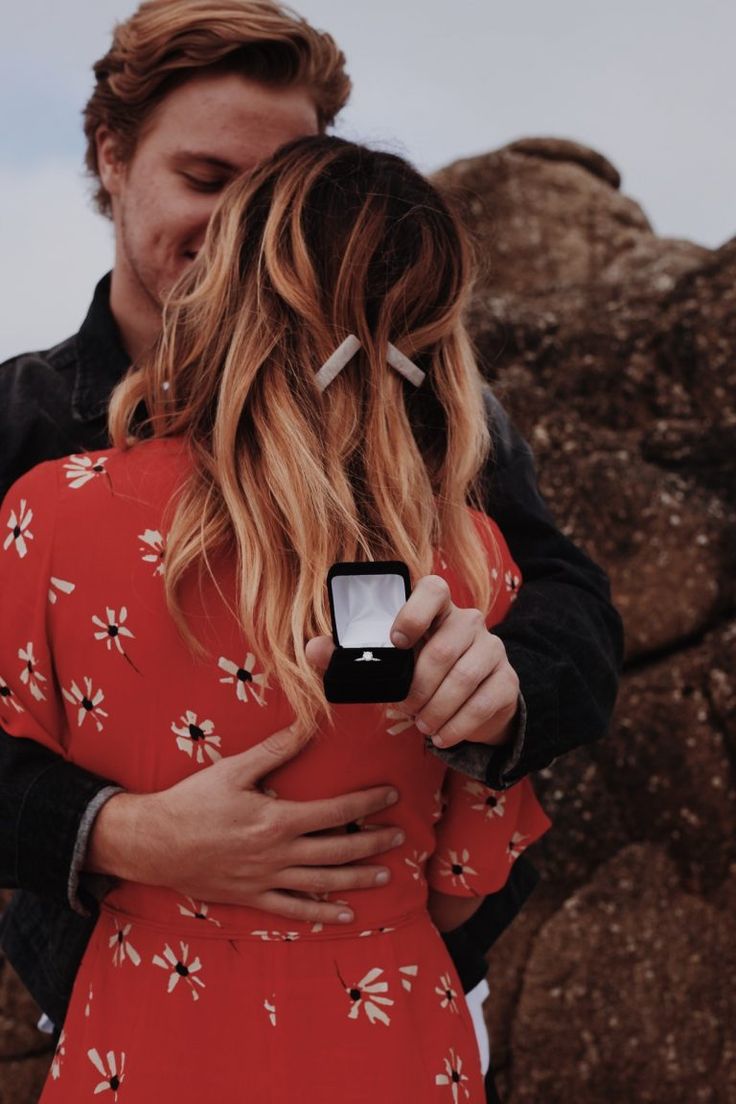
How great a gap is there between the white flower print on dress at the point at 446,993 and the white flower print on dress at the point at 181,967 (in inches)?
14.0

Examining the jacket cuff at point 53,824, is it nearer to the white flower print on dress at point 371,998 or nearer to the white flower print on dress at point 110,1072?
the white flower print on dress at point 110,1072

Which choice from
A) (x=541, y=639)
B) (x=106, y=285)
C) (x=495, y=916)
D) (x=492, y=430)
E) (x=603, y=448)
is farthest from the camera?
(x=603, y=448)

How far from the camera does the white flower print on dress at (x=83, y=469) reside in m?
1.60

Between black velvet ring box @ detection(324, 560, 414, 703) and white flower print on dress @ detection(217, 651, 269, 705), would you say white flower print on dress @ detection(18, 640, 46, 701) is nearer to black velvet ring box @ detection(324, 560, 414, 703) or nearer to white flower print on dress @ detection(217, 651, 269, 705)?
white flower print on dress @ detection(217, 651, 269, 705)

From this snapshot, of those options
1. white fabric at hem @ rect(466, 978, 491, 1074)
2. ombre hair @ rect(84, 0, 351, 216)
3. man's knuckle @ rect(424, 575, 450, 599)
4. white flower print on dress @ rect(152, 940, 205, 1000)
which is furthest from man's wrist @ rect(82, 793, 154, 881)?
ombre hair @ rect(84, 0, 351, 216)

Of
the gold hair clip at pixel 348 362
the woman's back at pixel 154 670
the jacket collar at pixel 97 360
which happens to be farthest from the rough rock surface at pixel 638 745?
the woman's back at pixel 154 670

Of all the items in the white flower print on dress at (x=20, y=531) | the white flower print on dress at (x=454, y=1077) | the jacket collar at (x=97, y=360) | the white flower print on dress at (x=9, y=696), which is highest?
the white flower print on dress at (x=20, y=531)

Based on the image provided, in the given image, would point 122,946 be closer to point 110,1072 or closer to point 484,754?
point 110,1072

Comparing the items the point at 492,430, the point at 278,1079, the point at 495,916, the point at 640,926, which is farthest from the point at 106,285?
the point at 640,926

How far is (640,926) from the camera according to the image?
11.4 ft

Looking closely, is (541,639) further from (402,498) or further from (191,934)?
(191,934)

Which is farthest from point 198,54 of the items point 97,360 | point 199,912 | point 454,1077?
point 454,1077

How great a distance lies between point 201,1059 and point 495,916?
848mm

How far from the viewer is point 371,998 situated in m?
1.56
